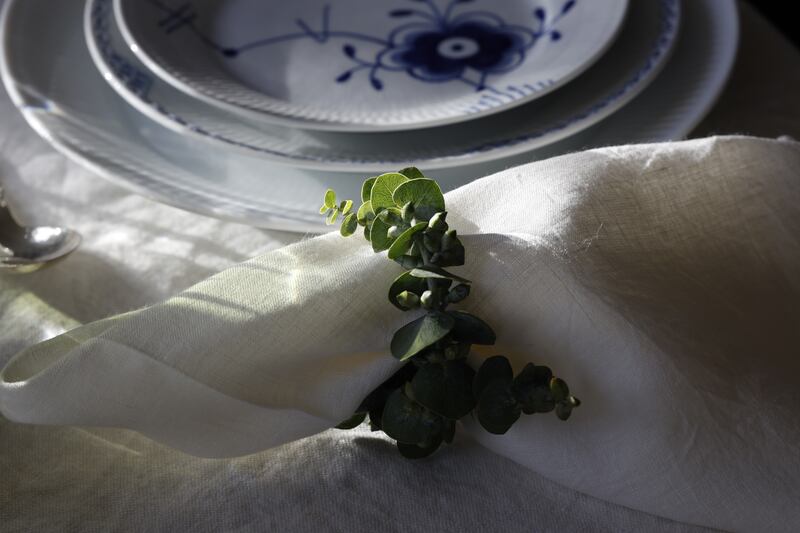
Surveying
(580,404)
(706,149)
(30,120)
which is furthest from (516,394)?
(30,120)

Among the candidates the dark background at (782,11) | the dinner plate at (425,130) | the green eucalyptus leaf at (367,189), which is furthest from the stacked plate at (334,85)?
the dark background at (782,11)

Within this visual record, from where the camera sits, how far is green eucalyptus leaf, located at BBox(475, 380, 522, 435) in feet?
1.01

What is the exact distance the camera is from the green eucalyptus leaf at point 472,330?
302 mm

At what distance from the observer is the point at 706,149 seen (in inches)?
15.4

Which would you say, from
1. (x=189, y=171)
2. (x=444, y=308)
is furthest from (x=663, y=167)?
(x=189, y=171)

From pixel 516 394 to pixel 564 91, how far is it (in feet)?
0.83

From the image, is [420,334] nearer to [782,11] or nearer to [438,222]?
[438,222]

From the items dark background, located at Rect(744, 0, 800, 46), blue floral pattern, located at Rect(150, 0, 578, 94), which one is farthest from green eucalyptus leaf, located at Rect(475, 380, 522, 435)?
dark background, located at Rect(744, 0, 800, 46)

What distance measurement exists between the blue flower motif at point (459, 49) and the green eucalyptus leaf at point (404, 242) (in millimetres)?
290

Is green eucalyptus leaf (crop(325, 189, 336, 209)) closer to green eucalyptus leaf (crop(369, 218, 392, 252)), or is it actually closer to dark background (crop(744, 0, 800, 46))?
green eucalyptus leaf (crop(369, 218, 392, 252))

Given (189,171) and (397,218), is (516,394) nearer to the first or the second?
(397,218)

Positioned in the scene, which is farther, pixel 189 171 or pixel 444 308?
pixel 189 171

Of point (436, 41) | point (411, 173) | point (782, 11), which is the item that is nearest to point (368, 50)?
point (436, 41)

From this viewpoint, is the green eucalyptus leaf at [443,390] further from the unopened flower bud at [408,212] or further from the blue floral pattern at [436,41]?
the blue floral pattern at [436,41]
